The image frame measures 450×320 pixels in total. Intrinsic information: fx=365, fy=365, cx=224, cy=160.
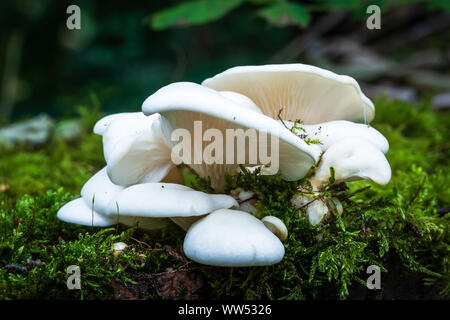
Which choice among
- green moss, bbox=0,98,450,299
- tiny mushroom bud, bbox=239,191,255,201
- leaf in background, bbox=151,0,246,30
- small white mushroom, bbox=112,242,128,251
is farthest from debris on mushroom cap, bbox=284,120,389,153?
leaf in background, bbox=151,0,246,30

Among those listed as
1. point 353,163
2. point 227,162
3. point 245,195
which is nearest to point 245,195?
point 245,195

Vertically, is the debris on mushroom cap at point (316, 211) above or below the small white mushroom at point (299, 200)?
below

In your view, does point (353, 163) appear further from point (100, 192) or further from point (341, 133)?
point (100, 192)

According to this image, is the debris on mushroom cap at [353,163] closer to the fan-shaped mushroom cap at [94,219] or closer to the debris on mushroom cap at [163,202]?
the debris on mushroom cap at [163,202]

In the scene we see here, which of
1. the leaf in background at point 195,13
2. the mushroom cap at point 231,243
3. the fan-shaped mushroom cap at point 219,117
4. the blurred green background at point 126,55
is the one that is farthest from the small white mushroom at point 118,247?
the blurred green background at point 126,55

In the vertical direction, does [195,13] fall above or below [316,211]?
above

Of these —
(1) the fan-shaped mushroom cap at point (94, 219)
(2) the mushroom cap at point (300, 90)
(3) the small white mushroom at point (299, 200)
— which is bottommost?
(1) the fan-shaped mushroom cap at point (94, 219)
